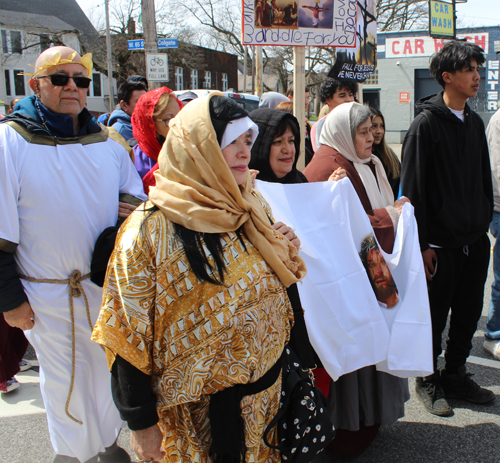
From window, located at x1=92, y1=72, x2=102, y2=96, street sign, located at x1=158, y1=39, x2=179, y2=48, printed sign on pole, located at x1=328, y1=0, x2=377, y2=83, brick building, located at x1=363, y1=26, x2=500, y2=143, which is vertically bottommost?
printed sign on pole, located at x1=328, y1=0, x2=377, y2=83

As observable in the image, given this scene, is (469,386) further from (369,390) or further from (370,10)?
(370,10)

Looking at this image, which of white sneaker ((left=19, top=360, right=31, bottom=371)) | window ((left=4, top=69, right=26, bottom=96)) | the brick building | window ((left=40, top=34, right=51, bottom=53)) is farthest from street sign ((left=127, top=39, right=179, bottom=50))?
window ((left=4, top=69, right=26, bottom=96))

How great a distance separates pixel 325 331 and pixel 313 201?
2.20 ft

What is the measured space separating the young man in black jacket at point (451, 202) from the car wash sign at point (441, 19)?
16.0 metres

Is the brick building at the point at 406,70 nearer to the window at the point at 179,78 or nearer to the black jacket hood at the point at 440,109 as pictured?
the black jacket hood at the point at 440,109

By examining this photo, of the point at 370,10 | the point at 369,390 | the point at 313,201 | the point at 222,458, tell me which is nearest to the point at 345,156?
the point at 313,201

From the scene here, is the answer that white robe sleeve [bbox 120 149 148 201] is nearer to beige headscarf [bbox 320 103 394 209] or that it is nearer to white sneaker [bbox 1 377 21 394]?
beige headscarf [bbox 320 103 394 209]

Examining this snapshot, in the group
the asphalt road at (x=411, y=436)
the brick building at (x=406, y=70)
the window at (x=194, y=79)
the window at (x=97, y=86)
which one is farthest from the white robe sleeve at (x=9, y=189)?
the window at (x=194, y=79)

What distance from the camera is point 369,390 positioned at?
8.43 feet

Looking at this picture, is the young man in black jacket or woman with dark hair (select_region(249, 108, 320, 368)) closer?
woman with dark hair (select_region(249, 108, 320, 368))

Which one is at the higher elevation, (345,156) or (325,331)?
(345,156)

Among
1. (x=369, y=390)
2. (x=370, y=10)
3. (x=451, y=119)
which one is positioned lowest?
(x=369, y=390)

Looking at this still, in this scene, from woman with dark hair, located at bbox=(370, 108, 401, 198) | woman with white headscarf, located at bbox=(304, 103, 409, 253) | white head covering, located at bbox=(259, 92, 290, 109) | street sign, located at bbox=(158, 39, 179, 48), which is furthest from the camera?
street sign, located at bbox=(158, 39, 179, 48)

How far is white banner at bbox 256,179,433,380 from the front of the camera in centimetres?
239
